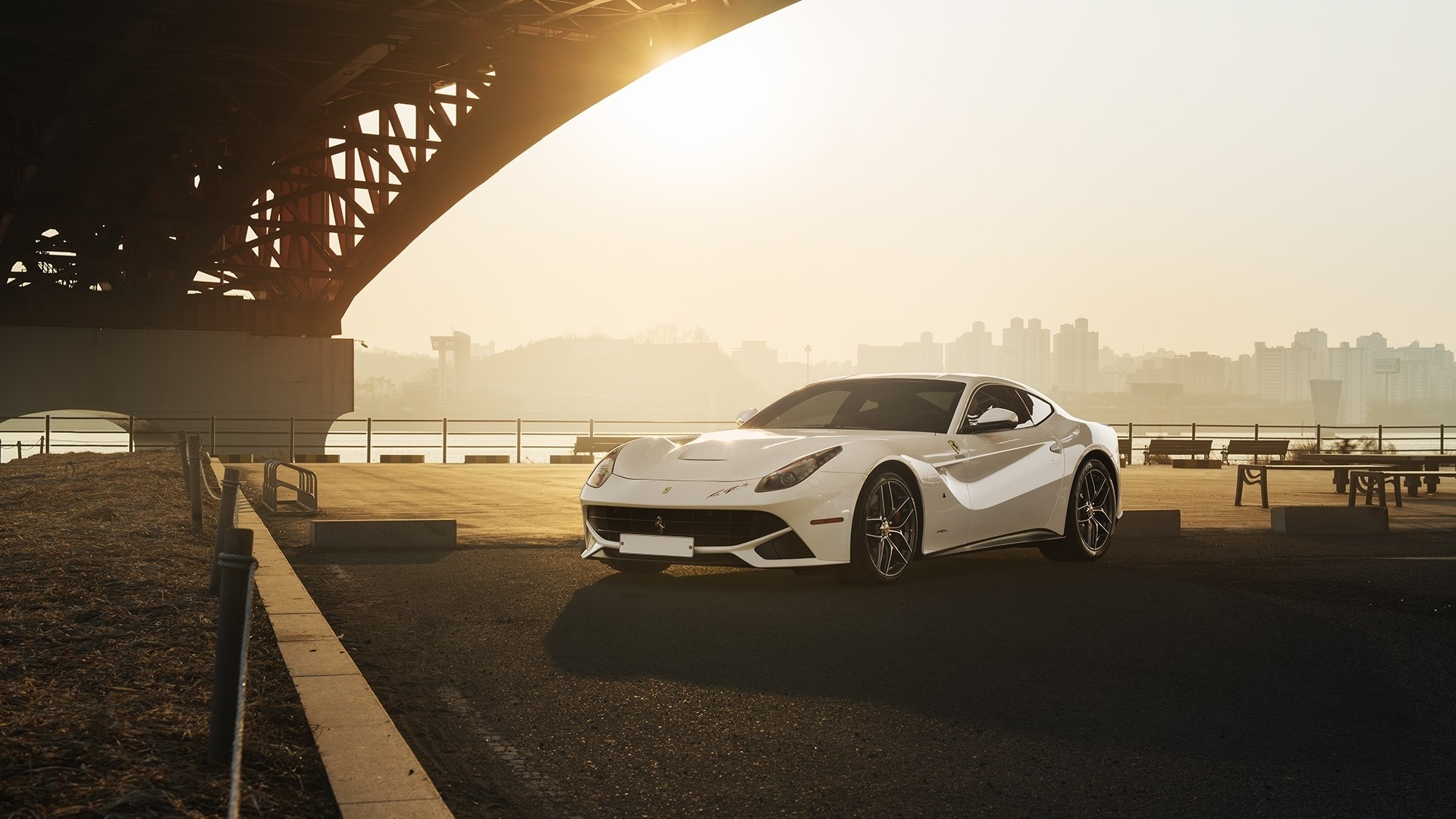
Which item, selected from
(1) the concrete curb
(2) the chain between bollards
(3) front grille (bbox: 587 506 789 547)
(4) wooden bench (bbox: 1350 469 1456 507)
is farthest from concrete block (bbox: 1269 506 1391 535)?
(2) the chain between bollards

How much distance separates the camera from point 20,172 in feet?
119

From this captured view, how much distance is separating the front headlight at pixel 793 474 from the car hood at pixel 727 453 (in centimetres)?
4

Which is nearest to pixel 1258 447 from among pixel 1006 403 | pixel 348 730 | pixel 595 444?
pixel 595 444

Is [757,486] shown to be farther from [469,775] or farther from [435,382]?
[435,382]

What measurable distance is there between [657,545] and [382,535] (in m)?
3.54

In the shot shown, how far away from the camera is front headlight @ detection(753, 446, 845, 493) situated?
303 inches

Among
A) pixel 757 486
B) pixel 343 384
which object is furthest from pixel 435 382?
pixel 757 486

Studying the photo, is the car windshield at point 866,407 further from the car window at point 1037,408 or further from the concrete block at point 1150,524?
the concrete block at point 1150,524

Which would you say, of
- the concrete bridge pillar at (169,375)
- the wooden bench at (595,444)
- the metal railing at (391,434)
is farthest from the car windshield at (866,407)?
the concrete bridge pillar at (169,375)

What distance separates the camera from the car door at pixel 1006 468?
8.68m

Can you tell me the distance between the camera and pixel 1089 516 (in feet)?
32.0

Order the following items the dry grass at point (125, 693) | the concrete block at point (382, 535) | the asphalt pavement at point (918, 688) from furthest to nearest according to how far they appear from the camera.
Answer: the concrete block at point (382, 535), the asphalt pavement at point (918, 688), the dry grass at point (125, 693)

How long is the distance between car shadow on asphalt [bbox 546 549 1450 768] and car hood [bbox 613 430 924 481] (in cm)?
70

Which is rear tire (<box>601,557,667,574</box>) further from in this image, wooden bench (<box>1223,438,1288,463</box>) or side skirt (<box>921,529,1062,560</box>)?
wooden bench (<box>1223,438,1288,463</box>)
